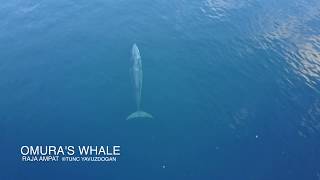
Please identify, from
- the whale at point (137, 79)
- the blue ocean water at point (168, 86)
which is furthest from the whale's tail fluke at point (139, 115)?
the blue ocean water at point (168, 86)

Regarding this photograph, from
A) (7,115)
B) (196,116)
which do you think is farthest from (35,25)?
(196,116)

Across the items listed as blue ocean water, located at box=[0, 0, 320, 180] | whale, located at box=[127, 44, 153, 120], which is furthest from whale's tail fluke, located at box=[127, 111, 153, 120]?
blue ocean water, located at box=[0, 0, 320, 180]

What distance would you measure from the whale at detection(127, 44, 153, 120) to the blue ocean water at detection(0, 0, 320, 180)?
81 centimetres

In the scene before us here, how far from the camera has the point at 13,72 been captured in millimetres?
58156

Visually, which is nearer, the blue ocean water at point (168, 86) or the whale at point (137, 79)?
the blue ocean water at point (168, 86)

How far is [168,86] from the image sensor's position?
186 feet

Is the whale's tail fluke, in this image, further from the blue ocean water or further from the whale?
the blue ocean water

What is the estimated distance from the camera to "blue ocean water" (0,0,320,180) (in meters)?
47.6

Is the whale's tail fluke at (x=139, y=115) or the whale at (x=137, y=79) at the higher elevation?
the whale at (x=137, y=79)

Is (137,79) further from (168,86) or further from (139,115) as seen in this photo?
(139,115)

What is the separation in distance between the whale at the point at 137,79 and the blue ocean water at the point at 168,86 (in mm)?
810

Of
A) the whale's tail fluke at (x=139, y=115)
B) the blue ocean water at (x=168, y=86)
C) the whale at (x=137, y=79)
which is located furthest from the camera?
the whale at (x=137, y=79)

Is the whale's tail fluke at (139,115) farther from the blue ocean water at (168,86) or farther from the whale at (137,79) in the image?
the blue ocean water at (168,86)

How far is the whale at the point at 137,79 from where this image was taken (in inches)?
2024
